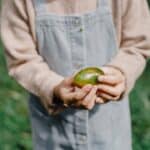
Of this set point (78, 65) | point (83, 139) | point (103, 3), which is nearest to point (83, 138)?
point (83, 139)

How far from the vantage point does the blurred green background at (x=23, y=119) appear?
3.22 meters

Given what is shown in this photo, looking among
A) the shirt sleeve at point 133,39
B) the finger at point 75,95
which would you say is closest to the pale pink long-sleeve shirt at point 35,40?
the shirt sleeve at point 133,39

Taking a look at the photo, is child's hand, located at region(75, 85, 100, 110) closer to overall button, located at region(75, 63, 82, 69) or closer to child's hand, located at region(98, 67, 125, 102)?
child's hand, located at region(98, 67, 125, 102)

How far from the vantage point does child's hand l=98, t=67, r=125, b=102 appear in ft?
6.41

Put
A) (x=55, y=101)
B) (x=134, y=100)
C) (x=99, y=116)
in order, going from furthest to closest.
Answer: (x=134, y=100), (x=99, y=116), (x=55, y=101)

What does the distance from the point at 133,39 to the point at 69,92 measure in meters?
0.28

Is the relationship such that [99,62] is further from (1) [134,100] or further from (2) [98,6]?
(1) [134,100]

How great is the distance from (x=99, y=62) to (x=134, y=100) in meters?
1.31

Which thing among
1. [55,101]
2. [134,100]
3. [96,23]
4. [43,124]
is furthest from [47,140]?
[134,100]

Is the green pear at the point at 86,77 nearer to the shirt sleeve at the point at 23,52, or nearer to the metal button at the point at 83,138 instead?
the shirt sleeve at the point at 23,52

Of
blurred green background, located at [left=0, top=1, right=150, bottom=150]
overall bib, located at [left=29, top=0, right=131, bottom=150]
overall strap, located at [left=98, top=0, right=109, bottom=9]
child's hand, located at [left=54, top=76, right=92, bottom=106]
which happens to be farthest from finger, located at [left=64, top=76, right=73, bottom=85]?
blurred green background, located at [left=0, top=1, right=150, bottom=150]

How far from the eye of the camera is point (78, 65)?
212 cm

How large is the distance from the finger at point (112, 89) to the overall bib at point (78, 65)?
141mm

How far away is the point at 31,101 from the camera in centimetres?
224
